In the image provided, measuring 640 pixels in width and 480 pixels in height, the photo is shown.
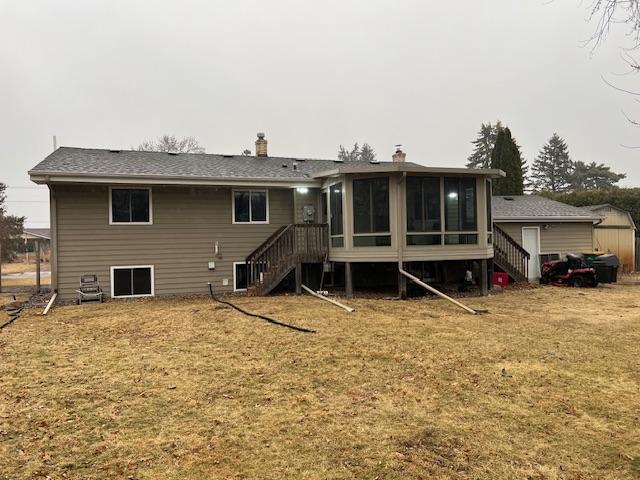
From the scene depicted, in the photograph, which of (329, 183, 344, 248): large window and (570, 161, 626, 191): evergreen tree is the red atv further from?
(570, 161, 626, 191): evergreen tree

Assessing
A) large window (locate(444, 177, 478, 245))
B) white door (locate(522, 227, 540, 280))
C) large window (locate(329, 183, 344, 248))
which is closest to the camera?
large window (locate(444, 177, 478, 245))

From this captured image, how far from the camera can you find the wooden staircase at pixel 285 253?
11.6m

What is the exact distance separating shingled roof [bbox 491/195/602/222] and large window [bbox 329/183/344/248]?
23.1 ft

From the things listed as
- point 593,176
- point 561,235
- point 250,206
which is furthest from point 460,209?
point 593,176

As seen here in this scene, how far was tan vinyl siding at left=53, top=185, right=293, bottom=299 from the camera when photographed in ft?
36.8

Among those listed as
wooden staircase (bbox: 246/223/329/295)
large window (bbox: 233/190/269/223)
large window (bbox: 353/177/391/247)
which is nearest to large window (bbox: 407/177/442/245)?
large window (bbox: 353/177/391/247)

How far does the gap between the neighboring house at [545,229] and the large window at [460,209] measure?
4.58m

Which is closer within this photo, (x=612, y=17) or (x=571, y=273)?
(x=612, y=17)

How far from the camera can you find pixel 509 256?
1431 centimetres

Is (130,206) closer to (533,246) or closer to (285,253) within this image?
(285,253)

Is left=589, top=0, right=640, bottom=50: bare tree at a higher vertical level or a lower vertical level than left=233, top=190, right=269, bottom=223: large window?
higher

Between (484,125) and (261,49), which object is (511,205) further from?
(484,125)

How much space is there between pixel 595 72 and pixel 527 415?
11.2 ft

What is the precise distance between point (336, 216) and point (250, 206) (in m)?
2.84
